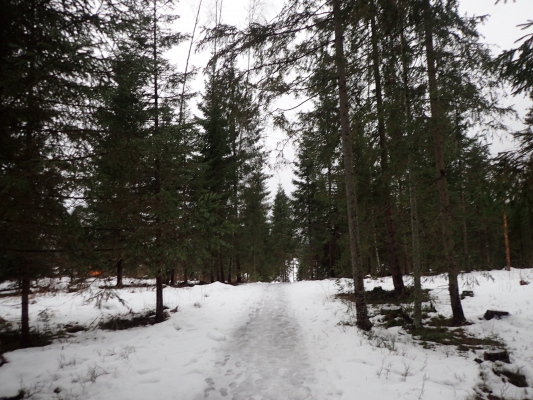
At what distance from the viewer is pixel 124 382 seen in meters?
4.64

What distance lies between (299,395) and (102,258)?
4.76 m

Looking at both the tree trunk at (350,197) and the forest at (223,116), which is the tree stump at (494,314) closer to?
the forest at (223,116)

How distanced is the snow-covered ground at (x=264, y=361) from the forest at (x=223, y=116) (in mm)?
1467

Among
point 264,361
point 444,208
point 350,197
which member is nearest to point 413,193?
point 444,208

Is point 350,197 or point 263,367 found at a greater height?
point 350,197

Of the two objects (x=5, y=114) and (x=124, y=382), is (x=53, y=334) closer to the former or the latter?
(x=124, y=382)

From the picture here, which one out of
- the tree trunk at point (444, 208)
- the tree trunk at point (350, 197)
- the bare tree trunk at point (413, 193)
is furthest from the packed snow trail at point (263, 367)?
the tree trunk at point (444, 208)

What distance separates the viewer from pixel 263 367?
5.23m

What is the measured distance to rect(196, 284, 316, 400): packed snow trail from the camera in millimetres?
4277

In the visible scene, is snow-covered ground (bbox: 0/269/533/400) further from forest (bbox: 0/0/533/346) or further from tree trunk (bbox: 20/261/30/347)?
forest (bbox: 0/0/533/346)

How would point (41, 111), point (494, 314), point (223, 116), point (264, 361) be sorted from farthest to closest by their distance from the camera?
point (223, 116), point (494, 314), point (264, 361), point (41, 111)

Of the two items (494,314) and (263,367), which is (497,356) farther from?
(263,367)

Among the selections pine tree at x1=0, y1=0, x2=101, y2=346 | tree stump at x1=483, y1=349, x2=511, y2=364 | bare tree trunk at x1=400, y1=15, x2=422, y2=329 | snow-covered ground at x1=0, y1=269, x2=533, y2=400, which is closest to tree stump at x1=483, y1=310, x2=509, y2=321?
snow-covered ground at x1=0, y1=269, x2=533, y2=400

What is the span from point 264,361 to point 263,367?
31 centimetres
